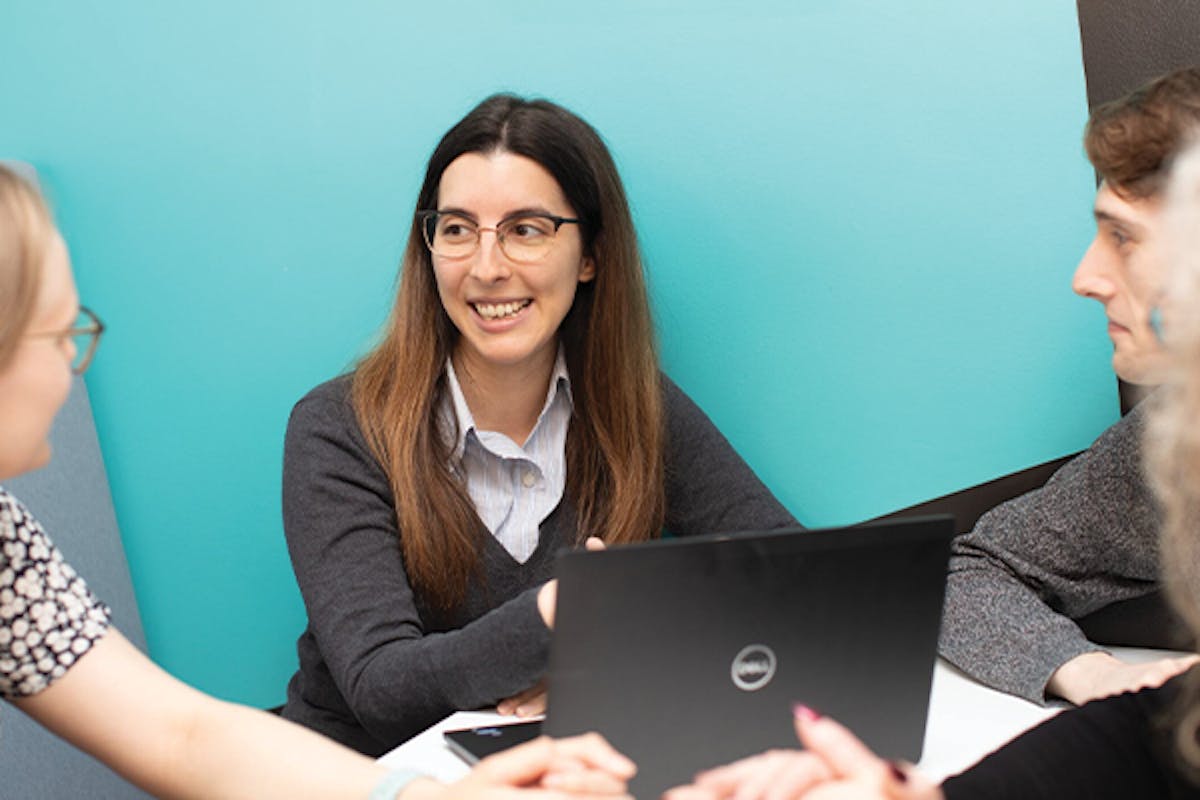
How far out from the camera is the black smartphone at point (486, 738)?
125 cm

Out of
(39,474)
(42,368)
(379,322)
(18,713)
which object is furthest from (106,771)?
(42,368)

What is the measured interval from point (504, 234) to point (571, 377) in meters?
0.27

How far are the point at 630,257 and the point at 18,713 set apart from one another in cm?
110

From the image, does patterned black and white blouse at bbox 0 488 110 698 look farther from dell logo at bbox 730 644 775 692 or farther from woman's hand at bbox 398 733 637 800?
dell logo at bbox 730 644 775 692

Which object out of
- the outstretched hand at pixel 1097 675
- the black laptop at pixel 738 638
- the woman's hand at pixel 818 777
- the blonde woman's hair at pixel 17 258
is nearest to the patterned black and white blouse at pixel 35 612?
the blonde woman's hair at pixel 17 258

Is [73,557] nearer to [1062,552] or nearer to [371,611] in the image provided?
[371,611]

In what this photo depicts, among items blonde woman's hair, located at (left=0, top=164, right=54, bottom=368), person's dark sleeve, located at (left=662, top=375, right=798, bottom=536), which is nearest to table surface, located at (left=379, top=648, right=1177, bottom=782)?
person's dark sleeve, located at (left=662, top=375, right=798, bottom=536)

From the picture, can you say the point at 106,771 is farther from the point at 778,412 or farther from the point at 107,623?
the point at 778,412

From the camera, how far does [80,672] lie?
119 centimetres

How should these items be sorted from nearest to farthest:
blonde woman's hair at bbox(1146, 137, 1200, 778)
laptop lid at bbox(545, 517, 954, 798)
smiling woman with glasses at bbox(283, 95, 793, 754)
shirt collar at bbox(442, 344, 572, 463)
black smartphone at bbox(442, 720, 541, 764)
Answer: blonde woman's hair at bbox(1146, 137, 1200, 778), laptop lid at bbox(545, 517, 954, 798), black smartphone at bbox(442, 720, 541, 764), smiling woman with glasses at bbox(283, 95, 793, 754), shirt collar at bbox(442, 344, 572, 463)

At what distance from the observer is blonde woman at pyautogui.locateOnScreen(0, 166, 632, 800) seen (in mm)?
1034

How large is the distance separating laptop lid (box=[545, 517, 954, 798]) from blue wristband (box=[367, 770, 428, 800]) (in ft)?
0.54

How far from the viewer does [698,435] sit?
6.26 ft

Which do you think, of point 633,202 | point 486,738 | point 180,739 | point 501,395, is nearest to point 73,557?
point 501,395
